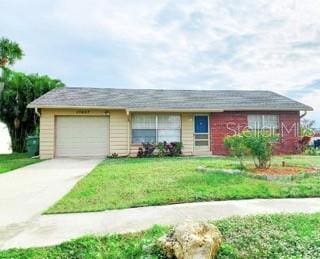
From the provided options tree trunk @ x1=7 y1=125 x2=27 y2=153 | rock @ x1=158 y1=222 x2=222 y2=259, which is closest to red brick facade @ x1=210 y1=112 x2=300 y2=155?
tree trunk @ x1=7 y1=125 x2=27 y2=153

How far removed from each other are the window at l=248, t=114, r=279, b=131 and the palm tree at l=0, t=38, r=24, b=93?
15.9 m

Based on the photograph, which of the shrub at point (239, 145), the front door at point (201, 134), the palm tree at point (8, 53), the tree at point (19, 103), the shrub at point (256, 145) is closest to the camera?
the shrub at point (256, 145)

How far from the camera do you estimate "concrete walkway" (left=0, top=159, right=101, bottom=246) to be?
5.55 metres

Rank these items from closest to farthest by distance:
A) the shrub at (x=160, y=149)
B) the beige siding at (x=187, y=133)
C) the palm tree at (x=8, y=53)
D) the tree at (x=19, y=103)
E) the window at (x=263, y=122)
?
1. the shrub at (x=160, y=149)
2. the beige siding at (x=187, y=133)
3. the window at (x=263, y=122)
4. the tree at (x=19, y=103)
5. the palm tree at (x=8, y=53)

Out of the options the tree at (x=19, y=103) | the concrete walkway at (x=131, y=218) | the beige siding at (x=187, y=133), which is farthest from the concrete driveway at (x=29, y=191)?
the tree at (x=19, y=103)

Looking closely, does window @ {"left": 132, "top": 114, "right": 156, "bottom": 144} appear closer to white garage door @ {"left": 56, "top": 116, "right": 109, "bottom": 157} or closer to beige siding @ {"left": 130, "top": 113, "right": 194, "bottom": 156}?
white garage door @ {"left": 56, "top": 116, "right": 109, "bottom": 157}

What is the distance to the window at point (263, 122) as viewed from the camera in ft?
64.3

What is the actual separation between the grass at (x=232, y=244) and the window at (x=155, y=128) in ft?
45.8

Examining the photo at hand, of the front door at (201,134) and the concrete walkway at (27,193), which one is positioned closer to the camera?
the concrete walkway at (27,193)

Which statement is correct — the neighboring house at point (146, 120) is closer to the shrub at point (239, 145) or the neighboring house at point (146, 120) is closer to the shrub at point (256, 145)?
the shrub at point (239, 145)

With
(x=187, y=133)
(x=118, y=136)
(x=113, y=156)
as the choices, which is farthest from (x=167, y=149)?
(x=113, y=156)

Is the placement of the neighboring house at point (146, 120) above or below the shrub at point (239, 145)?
above

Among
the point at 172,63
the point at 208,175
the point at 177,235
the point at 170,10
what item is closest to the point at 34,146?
the point at 172,63

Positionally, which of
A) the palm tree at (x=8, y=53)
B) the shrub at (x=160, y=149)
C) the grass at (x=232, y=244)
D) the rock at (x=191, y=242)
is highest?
the palm tree at (x=8, y=53)
